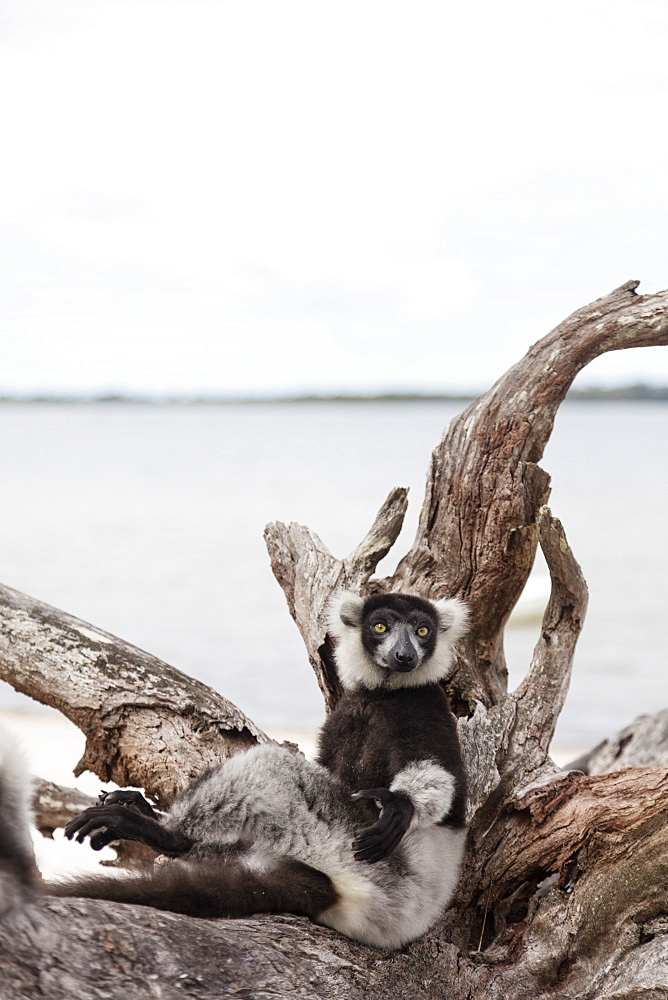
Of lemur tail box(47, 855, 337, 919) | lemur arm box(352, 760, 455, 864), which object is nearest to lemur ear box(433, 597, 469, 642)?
lemur arm box(352, 760, 455, 864)

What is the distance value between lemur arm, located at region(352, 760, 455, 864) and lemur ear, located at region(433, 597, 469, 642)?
0.84 m

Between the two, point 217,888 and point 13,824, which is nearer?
point 13,824

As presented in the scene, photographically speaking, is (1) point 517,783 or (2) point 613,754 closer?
(1) point 517,783

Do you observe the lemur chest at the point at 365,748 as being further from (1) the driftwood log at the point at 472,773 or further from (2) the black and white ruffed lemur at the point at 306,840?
(1) the driftwood log at the point at 472,773

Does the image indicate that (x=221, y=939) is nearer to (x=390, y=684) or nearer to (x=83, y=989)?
(x=83, y=989)

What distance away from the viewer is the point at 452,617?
4262 mm

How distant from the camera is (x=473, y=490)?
4.92 metres

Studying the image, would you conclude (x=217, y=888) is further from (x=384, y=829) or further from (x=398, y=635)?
(x=398, y=635)

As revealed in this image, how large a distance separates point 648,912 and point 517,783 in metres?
0.87

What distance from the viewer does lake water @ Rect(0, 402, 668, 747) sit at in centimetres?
1280

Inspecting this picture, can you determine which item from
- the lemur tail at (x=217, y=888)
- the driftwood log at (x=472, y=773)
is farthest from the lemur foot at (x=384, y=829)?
the driftwood log at (x=472, y=773)

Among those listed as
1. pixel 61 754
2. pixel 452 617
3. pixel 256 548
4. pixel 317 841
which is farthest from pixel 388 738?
pixel 256 548

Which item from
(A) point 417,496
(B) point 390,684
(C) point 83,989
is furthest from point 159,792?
(A) point 417,496

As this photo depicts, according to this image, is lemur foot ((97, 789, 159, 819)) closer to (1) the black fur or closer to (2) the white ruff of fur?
(1) the black fur
